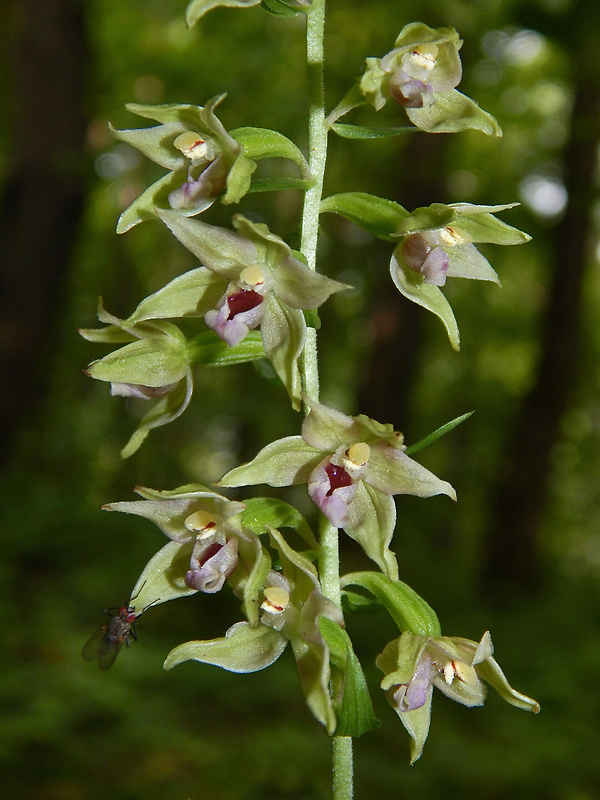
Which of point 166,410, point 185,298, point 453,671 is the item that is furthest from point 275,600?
point 185,298

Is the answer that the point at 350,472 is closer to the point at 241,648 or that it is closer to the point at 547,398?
the point at 241,648

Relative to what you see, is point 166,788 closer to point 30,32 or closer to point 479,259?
point 479,259

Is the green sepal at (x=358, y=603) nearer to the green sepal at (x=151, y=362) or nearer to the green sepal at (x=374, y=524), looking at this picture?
the green sepal at (x=374, y=524)

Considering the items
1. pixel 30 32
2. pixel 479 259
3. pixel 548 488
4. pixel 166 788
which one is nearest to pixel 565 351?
pixel 548 488

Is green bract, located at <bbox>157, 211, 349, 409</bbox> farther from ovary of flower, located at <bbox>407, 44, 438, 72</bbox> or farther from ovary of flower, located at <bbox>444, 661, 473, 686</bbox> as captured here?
ovary of flower, located at <bbox>444, 661, 473, 686</bbox>

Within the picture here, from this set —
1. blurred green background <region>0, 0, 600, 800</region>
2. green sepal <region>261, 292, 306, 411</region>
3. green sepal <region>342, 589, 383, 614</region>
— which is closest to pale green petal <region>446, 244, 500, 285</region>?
green sepal <region>261, 292, 306, 411</region>

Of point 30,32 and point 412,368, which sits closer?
point 30,32
